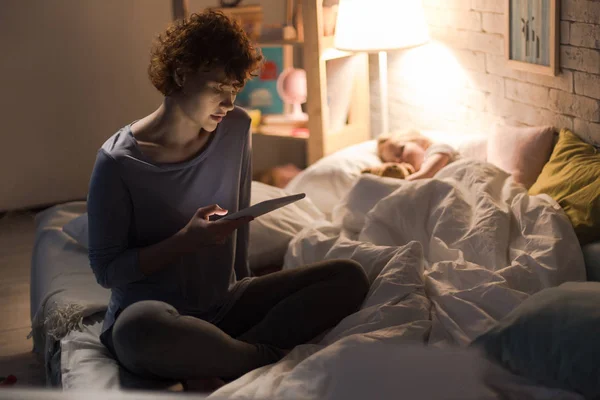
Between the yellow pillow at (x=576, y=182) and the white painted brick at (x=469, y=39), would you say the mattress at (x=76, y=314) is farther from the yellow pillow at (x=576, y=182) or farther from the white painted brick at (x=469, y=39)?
the white painted brick at (x=469, y=39)

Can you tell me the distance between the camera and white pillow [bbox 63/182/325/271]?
2.35 metres

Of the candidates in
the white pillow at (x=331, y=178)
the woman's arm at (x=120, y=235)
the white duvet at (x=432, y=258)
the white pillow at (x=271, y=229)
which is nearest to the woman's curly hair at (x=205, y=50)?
the woman's arm at (x=120, y=235)

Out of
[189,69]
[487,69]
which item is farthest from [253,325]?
[487,69]

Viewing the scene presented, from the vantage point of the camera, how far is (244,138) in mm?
1821

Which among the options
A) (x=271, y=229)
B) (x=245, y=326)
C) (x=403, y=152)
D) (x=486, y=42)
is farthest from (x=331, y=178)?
(x=245, y=326)

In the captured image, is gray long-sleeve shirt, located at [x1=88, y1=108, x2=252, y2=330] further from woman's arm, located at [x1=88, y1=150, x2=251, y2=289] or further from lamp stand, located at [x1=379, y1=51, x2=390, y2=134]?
lamp stand, located at [x1=379, y1=51, x2=390, y2=134]

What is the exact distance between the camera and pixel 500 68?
9.25 ft

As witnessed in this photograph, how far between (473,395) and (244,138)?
1195mm

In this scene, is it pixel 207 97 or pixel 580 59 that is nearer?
pixel 207 97

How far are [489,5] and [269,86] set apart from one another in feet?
3.88

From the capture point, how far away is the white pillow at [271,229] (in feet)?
7.71

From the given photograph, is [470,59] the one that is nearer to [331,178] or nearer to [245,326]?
[331,178]

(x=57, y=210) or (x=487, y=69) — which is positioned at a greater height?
(x=487, y=69)

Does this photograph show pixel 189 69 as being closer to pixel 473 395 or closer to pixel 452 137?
pixel 473 395
